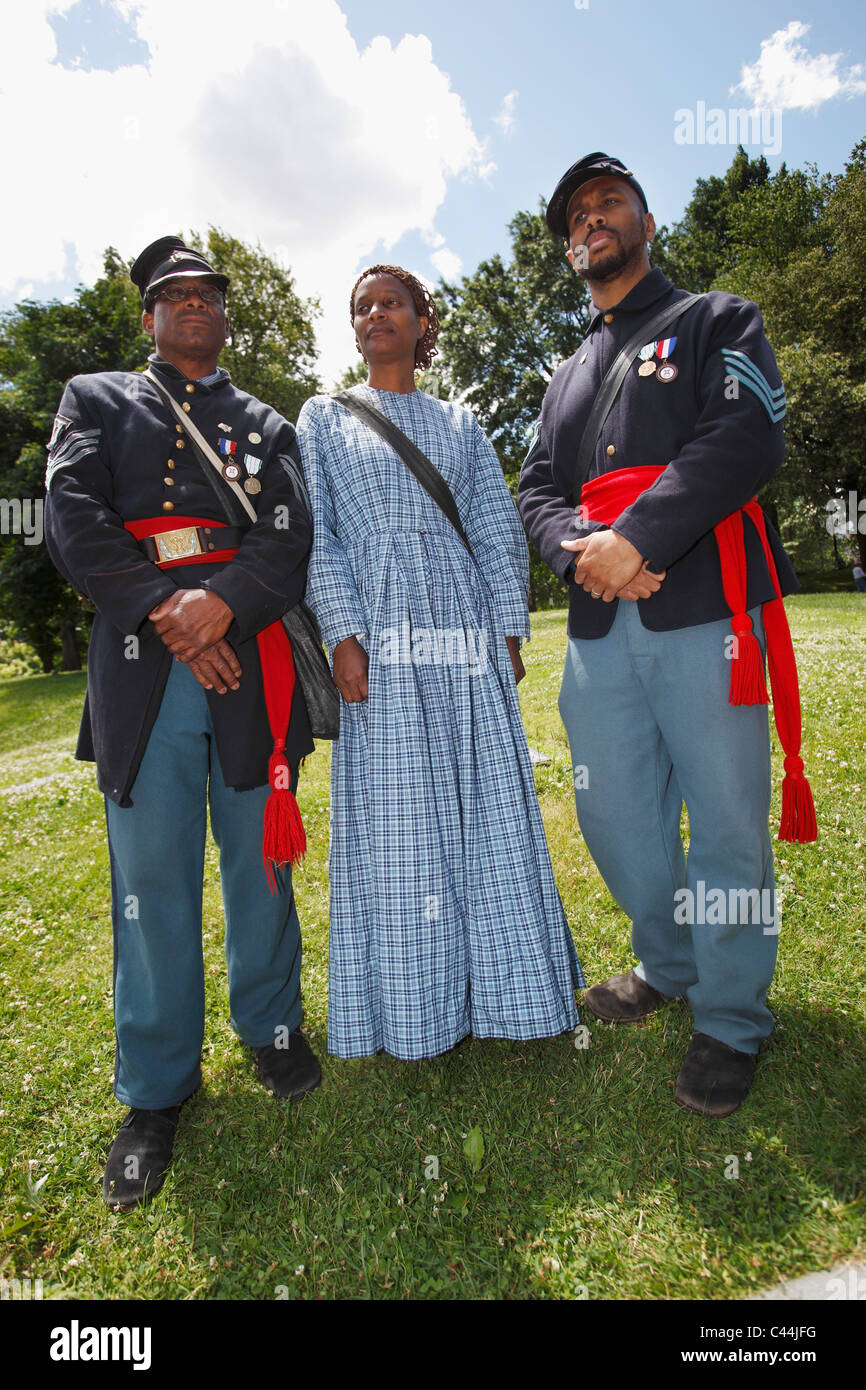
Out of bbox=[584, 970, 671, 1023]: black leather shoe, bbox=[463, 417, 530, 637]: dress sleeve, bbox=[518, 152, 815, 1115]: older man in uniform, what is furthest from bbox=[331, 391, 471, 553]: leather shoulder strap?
bbox=[584, 970, 671, 1023]: black leather shoe

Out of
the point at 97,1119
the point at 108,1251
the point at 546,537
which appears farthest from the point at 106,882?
the point at 546,537

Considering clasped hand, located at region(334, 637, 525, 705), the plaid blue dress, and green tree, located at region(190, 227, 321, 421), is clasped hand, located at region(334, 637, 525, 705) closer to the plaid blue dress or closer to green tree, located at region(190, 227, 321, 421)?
the plaid blue dress

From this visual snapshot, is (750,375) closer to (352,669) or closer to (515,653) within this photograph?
(515,653)

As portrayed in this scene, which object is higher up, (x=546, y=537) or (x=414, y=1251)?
(x=546, y=537)

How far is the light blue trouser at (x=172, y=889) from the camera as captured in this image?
250cm

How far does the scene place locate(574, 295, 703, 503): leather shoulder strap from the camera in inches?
102

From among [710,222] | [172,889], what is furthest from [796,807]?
[710,222]

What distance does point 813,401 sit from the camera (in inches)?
901

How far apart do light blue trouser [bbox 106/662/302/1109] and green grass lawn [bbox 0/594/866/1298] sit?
1.02 ft

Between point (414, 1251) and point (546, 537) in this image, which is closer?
point (414, 1251)
